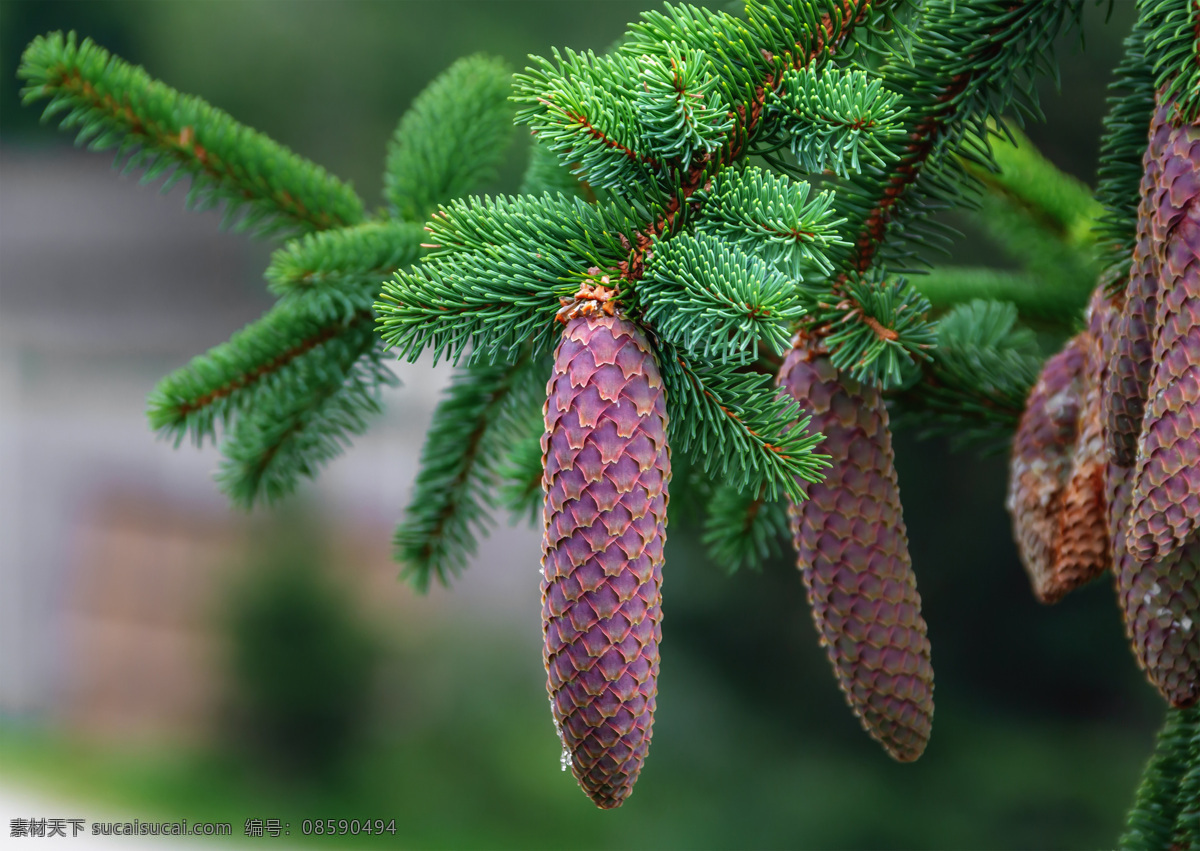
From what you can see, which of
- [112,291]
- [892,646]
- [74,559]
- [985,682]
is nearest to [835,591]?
[892,646]

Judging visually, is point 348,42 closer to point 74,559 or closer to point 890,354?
point 74,559

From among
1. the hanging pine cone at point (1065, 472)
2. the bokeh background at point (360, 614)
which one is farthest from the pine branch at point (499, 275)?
the bokeh background at point (360, 614)

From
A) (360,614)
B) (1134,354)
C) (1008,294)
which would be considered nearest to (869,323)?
(1134,354)

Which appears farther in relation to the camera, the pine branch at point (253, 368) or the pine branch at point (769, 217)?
the pine branch at point (253, 368)

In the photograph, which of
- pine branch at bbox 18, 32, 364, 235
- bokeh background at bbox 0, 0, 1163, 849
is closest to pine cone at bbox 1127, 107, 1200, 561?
pine branch at bbox 18, 32, 364, 235

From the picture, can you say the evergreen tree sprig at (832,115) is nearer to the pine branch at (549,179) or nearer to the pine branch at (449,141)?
the pine branch at (549,179)

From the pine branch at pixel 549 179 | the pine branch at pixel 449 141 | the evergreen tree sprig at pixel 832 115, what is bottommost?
the evergreen tree sprig at pixel 832 115
